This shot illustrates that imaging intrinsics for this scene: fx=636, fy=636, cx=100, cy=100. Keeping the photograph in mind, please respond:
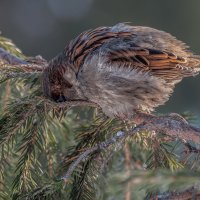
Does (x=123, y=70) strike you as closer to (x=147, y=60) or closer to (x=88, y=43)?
(x=147, y=60)

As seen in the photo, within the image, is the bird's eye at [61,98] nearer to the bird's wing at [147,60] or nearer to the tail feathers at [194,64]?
the bird's wing at [147,60]

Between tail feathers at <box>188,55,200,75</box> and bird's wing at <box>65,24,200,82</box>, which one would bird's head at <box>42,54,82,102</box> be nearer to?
bird's wing at <box>65,24,200,82</box>

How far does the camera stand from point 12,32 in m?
11.1

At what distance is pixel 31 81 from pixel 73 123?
0.46m

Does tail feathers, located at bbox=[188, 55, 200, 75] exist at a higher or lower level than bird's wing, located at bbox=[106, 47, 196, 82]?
lower

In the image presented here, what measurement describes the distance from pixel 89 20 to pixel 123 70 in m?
7.99

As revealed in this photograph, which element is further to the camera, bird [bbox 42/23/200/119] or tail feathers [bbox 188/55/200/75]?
tail feathers [bbox 188/55/200/75]

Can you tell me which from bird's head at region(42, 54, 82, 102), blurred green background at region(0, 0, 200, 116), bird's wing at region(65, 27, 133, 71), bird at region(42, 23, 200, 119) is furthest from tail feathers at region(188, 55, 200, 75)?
blurred green background at region(0, 0, 200, 116)

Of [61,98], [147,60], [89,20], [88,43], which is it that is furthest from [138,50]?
[89,20]

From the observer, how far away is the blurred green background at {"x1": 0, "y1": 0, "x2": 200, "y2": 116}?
9.59 m

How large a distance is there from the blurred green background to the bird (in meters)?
5.72

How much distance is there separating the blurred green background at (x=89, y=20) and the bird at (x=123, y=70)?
5.72m

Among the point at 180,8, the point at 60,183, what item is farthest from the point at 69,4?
the point at 60,183

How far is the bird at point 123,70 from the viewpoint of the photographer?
2836 millimetres
